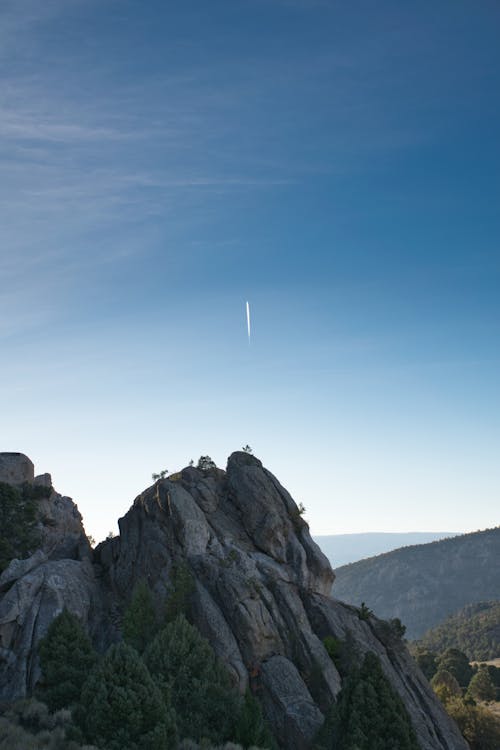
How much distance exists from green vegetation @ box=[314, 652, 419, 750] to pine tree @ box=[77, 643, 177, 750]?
9.80m

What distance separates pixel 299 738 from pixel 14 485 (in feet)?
147

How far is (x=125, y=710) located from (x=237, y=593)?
15.5 metres

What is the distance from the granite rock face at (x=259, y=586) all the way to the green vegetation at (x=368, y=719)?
A: 11.6ft

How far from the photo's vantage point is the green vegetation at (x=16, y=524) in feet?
189

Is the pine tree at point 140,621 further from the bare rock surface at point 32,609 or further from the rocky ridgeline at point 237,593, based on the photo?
the bare rock surface at point 32,609

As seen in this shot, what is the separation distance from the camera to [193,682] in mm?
37844

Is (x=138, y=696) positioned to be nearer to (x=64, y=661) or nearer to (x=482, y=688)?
(x=64, y=661)

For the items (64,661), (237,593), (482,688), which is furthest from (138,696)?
(482,688)

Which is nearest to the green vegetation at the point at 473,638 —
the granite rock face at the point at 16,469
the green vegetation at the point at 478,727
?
the green vegetation at the point at 478,727

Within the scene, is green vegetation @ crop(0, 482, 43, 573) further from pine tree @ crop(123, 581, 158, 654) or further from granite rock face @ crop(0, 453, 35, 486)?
pine tree @ crop(123, 581, 158, 654)

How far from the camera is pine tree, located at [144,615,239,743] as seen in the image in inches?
1446

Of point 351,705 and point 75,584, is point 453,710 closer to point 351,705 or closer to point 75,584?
point 351,705

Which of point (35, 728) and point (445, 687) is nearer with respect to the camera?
point (35, 728)

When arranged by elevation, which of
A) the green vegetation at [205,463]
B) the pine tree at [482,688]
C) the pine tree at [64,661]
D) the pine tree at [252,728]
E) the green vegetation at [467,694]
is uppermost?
the green vegetation at [205,463]
